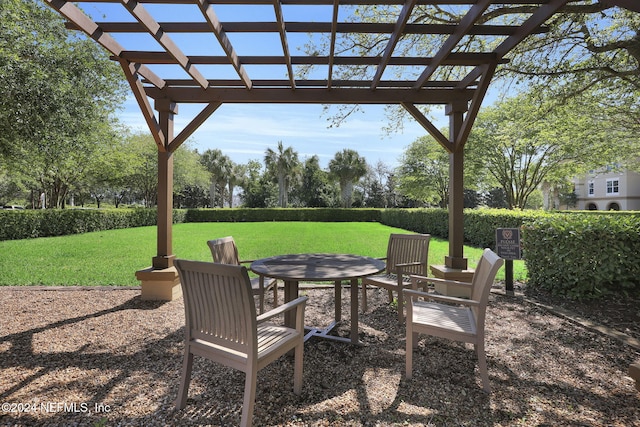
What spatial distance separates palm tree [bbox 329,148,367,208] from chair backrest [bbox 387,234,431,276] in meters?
30.1

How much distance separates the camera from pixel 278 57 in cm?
387

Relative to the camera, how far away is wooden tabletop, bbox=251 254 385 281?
113 inches

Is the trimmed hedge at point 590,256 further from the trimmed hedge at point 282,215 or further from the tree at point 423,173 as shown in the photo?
the trimmed hedge at point 282,215

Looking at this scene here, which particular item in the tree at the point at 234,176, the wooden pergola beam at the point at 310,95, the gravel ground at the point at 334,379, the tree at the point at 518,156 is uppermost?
the tree at the point at 234,176

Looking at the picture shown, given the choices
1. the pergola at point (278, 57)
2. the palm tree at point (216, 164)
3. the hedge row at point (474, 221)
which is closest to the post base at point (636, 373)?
the pergola at point (278, 57)

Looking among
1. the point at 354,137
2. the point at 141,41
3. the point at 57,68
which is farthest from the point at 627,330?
the point at 354,137

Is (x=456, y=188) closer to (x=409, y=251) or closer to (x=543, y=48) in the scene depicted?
(x=409, y=251)

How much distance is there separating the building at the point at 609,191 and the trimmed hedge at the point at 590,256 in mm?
30139

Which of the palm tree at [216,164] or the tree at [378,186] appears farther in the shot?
the tree at [378,186]

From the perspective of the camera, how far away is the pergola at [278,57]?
9.86ft

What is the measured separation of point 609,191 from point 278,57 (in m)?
43.3

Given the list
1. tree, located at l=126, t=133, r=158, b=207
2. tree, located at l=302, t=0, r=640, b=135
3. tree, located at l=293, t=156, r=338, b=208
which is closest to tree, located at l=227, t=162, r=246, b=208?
tree, located at l=293, t=156, r=338, b=208

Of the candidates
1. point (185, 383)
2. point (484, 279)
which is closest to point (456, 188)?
point (484, 279)

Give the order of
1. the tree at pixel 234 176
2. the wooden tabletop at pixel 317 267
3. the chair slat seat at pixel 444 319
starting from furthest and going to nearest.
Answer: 1. the tree at pixel 234 176
2. the wooden tabletop at pixel 317 267
3. the chair slat seat at pixel 444 319
